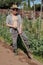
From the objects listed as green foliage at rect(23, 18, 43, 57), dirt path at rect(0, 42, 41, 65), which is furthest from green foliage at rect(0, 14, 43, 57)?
dirt path at rect(0, 42, 41, 65)

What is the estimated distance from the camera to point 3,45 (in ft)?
40.2

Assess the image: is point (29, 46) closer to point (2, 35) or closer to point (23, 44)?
point (23, 44)

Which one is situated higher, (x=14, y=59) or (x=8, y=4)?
(x=14, y=59)

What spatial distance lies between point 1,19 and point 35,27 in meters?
7.23

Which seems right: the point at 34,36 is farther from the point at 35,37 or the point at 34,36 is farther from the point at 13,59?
the point at 13,59

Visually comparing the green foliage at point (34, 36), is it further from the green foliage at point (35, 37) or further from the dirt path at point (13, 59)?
the dirt path at point (13, 59)

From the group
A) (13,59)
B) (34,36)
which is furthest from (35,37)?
(13,59)

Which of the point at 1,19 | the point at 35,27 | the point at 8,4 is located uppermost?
the point at 35,27

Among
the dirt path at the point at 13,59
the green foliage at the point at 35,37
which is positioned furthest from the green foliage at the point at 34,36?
the dirt path at the point at 13,59

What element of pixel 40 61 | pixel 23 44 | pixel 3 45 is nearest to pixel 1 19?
pixel 3 45

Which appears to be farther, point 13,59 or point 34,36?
point 34,36

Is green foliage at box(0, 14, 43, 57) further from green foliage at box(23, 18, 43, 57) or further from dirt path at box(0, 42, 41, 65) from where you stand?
dirt path at box(0, 42, 41, 65)

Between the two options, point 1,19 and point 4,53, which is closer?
point 4,53

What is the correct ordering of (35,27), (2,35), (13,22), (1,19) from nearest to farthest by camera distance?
1. (13,22)
2. (35,27)
3. (2,35)
4. (1,19)
